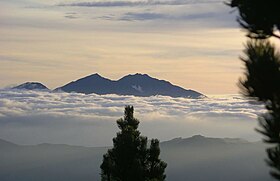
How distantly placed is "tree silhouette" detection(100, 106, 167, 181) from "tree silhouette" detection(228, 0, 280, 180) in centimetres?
2095

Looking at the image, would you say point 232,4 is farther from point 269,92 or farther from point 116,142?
point 116,142

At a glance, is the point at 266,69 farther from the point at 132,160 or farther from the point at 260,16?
the point at 132,160

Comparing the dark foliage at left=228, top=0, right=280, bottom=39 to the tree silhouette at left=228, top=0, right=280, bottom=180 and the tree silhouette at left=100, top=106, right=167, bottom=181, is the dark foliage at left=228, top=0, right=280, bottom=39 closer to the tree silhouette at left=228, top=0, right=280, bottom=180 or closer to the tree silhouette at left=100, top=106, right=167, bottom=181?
the tree silhouette at left=228, top=0, right=280, bottom=180

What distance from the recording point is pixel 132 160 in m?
40.6

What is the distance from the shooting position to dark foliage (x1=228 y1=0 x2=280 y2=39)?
19.6 metres

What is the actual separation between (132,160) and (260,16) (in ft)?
71.5

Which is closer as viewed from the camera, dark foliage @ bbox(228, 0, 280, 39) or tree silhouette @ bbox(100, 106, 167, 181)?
dark foliage @ bbox(228, 0, 280, 39)

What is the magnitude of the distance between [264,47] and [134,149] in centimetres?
2160

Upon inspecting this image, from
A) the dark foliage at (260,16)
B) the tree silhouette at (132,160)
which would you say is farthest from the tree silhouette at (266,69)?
the tree silhouette at (132,160)

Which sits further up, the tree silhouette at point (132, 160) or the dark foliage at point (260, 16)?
the dark foliage at point (260, 16)

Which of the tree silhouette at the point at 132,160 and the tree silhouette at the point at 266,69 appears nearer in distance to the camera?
the tree silhouette at the point at 266,69

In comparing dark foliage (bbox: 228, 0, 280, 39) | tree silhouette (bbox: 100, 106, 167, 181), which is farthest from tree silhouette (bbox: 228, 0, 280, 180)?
tree silhouette (bbox: 100, 106, 167, 181)

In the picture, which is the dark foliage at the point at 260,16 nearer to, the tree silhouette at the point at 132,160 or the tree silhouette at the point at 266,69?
the tree silhouette at the point at 266,69

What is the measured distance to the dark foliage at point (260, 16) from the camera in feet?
64.3
